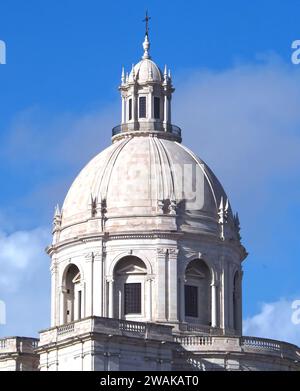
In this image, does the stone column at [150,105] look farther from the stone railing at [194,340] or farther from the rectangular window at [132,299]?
the stone railing at [194,340]

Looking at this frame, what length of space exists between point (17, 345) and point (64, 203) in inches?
486

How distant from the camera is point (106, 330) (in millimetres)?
95688

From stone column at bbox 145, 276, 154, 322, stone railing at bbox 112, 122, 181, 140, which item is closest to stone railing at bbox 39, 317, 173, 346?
stone column at bbox 145, 276, 154, 322

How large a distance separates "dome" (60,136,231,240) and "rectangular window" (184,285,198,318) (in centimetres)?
409

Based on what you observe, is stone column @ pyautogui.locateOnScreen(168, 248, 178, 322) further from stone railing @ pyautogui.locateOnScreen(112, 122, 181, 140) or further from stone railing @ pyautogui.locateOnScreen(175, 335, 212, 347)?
stone railing @ pyautogui.locateOnScreen(112, 122, 181, 140)

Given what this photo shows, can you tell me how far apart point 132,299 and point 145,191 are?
7.89m

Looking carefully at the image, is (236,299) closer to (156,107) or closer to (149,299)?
(149,299)

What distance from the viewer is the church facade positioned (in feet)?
332

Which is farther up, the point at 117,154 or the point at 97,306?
the point at 117,154

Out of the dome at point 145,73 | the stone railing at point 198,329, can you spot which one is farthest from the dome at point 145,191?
the stone railing at point 198,329

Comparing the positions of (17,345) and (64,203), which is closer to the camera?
(17,345)

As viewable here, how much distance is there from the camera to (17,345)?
103938 mm
